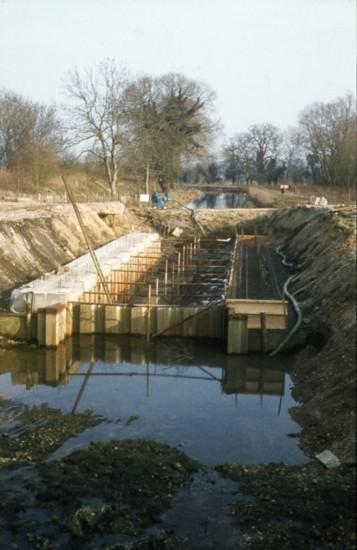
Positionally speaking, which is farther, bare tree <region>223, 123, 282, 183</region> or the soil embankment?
bare tree <region>223, 123, 282, 183</region>

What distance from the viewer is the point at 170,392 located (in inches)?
653

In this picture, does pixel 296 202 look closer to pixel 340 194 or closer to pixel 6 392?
pixel 340 194

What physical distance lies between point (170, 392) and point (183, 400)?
702mm

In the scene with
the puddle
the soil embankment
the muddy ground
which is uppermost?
the soil embankment

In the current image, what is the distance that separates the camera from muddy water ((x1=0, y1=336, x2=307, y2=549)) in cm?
1062

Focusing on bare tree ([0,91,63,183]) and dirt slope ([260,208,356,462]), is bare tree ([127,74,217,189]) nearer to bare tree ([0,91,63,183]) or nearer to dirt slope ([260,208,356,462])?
bare tree ([0,91,63,183])

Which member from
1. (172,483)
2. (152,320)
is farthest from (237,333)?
(172,483)

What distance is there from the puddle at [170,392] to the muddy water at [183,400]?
0.9 inches

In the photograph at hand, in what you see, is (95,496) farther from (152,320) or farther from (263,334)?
(152,320)

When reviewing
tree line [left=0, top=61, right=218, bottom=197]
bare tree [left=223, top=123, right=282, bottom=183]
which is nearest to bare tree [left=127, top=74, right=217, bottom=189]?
tree line [left=0, top=61, right=218, bottom=197]

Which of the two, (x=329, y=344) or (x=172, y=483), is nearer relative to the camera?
(x=172, y=483)

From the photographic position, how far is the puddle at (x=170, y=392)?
13125 mm

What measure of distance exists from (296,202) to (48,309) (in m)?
42.3

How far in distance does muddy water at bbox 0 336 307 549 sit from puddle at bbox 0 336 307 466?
24mm
